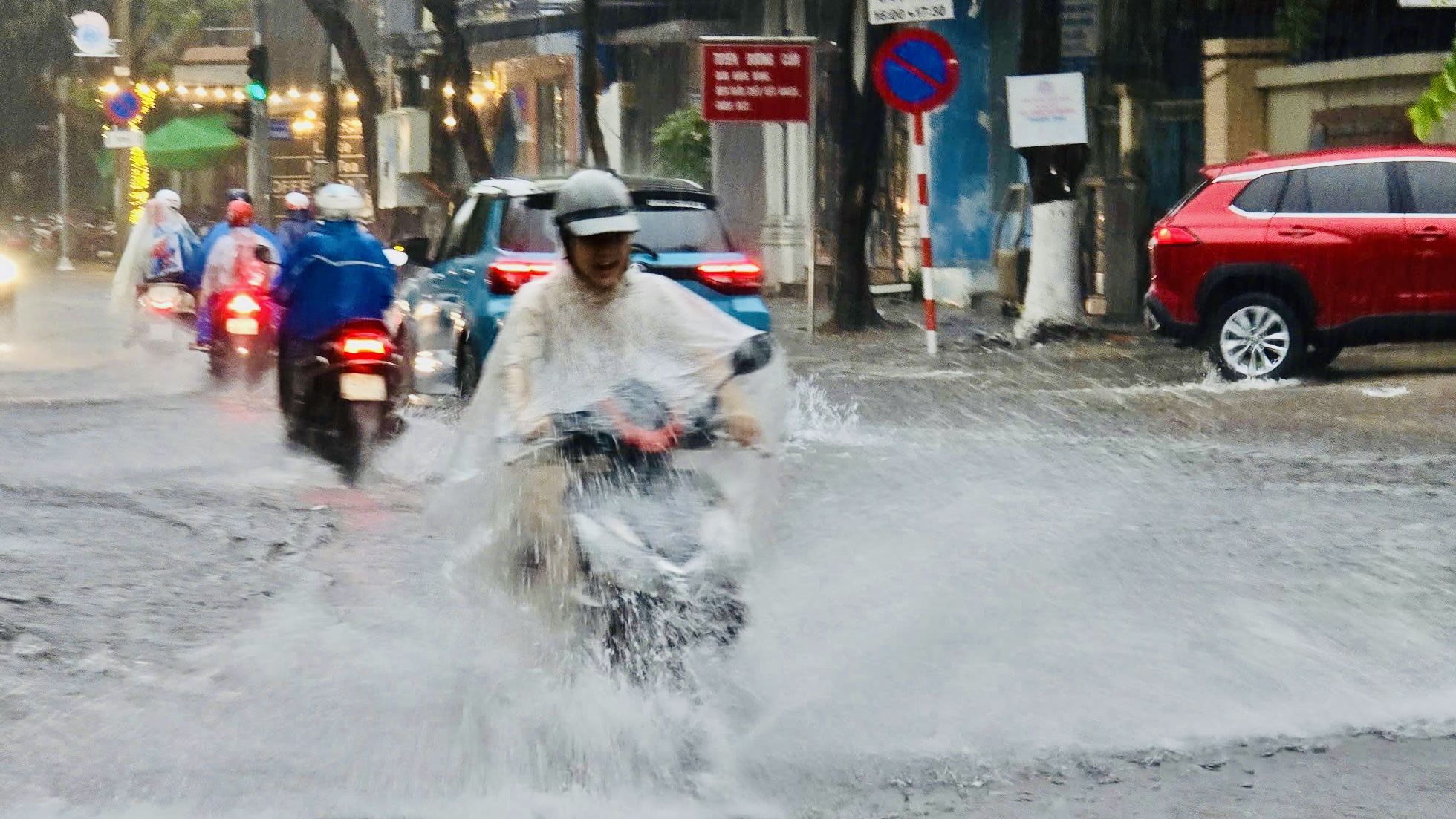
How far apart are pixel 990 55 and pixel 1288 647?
861 inches

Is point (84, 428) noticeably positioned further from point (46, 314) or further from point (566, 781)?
point (46, 314)

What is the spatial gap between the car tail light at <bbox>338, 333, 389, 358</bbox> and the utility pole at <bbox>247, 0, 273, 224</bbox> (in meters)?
22.8

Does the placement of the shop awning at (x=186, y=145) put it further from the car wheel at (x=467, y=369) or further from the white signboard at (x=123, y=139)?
the car wheel at (x=467, y=369)

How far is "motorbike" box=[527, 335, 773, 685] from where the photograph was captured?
5.25m

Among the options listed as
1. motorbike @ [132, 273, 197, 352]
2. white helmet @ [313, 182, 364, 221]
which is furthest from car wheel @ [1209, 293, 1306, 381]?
motorbike @ [132, 273, 197, 352]

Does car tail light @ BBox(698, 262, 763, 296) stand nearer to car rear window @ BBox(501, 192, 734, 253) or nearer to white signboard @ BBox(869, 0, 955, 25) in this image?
car rear window @ BBox(501, 192, 734, 253)

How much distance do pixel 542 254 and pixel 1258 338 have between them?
242 inches

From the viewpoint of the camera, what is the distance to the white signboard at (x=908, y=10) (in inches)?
753

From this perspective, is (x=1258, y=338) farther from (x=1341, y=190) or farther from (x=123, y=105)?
(x=123, y=105)

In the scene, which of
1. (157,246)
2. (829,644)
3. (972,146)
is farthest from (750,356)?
(972,146)

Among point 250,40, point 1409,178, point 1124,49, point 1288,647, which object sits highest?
point 250,40

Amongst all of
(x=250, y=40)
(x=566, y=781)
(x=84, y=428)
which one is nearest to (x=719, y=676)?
(x=566, y=781)

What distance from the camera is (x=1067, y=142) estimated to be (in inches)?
782

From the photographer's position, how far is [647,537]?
207 inches
